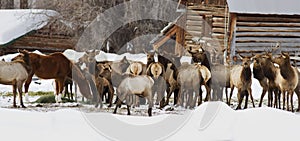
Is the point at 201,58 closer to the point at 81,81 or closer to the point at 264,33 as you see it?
the point at 81,81

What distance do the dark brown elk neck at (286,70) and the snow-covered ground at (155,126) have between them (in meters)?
1.22

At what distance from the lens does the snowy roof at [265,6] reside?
1422 centimetres

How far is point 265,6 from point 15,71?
8896 mm

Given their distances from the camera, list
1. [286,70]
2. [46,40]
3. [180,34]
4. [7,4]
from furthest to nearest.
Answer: [7,4] < [46,40] < [180,34] < [286,70]

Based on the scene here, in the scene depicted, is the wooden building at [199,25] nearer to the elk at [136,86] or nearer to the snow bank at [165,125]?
the elk at [136,86]

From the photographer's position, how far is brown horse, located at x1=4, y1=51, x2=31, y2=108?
26.5ft

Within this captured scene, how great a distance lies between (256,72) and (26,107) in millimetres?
4157

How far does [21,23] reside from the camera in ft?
67.6

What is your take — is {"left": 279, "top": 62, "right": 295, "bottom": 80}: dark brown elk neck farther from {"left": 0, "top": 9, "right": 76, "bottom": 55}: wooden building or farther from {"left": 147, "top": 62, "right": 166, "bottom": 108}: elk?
{"left": 0, "top": 9, "right": 76, "bottom": 55}: wooden building

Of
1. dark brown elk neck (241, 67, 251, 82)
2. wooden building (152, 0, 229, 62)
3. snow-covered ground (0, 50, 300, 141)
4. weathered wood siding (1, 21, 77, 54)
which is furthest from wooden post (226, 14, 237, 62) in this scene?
weathered wood siding (1, 21, 77, 54)

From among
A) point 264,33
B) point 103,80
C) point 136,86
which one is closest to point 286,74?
point 136,86

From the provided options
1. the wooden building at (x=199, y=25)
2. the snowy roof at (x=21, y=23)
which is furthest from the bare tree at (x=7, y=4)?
the wooden building at (x=199, y=25)

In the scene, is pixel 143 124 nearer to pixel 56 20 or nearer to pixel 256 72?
pixel 256 72

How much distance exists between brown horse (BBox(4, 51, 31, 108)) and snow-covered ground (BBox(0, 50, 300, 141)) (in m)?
1.08
